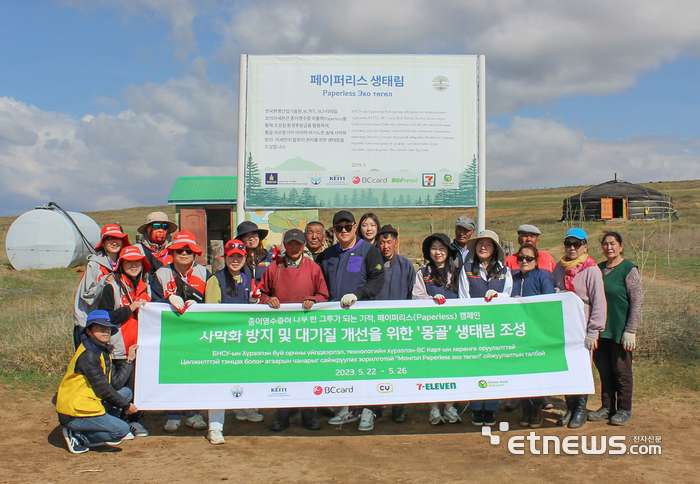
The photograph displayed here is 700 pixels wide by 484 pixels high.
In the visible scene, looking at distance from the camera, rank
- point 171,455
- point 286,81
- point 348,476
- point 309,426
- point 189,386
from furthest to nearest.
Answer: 1. point 286,81
2. point 309,426
3. point 189,386
4. point 171,455
5. point 348,476

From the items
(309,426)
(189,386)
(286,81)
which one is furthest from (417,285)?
(286,81)

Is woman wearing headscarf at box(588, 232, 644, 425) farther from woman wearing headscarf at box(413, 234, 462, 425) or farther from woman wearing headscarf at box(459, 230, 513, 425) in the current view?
woman wearing headscarf at box(413, 234, 462, 425)

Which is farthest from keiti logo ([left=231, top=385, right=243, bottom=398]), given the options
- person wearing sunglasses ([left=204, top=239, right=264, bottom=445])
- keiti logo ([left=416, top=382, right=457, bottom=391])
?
keiti logo ([left=416, top=382, right=457, bottom=391])

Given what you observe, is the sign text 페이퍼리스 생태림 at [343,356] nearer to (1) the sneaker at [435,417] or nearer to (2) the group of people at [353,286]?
(2) the group of people at [353,286]

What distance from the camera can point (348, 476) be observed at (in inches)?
164

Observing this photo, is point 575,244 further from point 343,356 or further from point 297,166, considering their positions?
point 297,166

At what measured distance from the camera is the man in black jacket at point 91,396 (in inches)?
180

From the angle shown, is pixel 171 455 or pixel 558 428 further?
pixel 558 428

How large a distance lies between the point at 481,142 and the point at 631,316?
115 inches

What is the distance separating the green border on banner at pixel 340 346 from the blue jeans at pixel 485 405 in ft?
1.11

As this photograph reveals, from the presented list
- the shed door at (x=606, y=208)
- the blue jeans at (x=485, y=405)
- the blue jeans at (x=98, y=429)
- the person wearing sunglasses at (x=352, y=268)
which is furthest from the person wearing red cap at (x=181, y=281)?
the shed door at (x=606, y=208)

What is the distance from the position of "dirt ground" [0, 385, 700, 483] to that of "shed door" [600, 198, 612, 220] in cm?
3423

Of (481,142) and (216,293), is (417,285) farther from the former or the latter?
(481,142)

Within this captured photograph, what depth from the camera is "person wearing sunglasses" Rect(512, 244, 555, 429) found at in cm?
523
